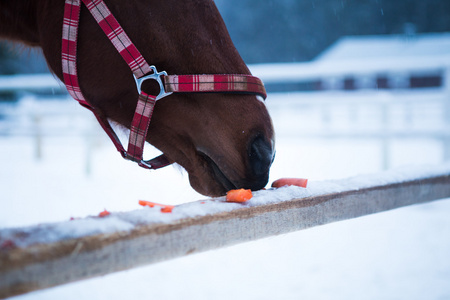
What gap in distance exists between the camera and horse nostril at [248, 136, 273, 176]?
113 centimetres

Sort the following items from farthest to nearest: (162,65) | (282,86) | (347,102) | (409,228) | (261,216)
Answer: (282,86)
(347,102)
(409,228)
(162,65)
(261,216)

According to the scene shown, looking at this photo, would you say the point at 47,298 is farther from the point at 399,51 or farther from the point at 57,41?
the point at 399,51

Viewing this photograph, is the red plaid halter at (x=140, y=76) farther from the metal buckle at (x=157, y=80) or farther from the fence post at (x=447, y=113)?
the fence post at (x=447, y=113)

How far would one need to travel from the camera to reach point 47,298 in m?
1.79

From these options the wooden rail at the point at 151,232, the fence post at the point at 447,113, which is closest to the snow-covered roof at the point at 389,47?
the fence post at the point at 447,113

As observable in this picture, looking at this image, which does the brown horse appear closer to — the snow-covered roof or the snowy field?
the snowy field

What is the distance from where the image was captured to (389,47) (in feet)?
80.0

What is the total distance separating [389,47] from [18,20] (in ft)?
87.9

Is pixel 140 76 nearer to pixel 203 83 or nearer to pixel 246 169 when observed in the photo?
pixel 203 83

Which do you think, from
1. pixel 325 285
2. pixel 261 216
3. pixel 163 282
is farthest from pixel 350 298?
pixel 261 216

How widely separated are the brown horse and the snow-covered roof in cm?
2437

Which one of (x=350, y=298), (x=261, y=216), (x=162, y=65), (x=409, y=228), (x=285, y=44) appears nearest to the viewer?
(x=261, y=216)

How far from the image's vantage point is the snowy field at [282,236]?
1845mm

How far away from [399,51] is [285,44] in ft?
31.6
